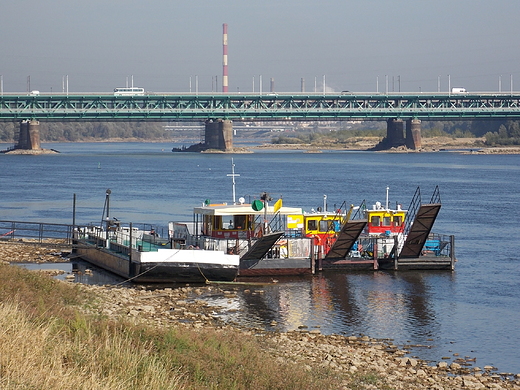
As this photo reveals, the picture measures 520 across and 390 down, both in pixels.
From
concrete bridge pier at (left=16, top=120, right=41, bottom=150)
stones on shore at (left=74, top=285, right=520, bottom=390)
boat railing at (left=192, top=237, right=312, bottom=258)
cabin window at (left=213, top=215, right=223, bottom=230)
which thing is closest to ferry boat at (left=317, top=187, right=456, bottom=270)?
boat railing at (left=192, top=237, right=312, bottom=258)

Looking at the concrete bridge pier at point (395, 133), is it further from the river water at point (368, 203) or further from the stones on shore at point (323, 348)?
the stones on shore at point (323, 348)

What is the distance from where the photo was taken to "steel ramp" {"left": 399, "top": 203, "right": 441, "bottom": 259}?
33844mm

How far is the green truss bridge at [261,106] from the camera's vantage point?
14975 cm

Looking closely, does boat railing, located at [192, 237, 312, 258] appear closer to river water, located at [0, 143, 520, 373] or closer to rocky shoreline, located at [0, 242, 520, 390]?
river water, located at [0, 143, 520, 373]

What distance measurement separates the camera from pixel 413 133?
171 meters

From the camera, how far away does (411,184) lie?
83.7 meters

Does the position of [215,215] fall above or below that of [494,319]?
above

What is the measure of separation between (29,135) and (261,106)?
42.6 meters

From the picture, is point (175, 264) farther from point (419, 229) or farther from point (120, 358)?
point (120, 358)

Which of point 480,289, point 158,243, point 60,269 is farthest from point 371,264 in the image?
point 60,269

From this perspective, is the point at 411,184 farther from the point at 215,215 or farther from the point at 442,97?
the point at 442,97

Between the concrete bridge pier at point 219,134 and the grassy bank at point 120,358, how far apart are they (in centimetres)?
14609

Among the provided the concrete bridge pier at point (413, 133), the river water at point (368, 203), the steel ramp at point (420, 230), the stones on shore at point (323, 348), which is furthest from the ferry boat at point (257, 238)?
the concrete bridge pier at point (413, 133)

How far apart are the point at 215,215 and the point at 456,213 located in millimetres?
28548
